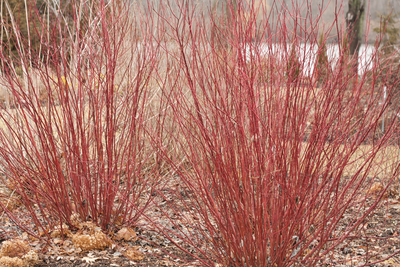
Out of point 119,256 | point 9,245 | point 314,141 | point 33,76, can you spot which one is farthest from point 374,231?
point 33,76

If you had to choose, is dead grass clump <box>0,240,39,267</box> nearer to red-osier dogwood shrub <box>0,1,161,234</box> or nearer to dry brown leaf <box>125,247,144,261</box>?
red-osier dogwood shrub <box>0,1,161,234</box>

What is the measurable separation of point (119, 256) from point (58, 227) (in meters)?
0.56

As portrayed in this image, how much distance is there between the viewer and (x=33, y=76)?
10.7 feet

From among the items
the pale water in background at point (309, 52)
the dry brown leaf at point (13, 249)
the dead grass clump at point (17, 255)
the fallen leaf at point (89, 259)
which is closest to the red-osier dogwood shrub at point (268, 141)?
the pale water in background at point (309, 52)

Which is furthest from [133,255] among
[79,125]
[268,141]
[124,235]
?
[268,141]

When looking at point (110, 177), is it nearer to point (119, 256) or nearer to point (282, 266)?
point (119, 256)

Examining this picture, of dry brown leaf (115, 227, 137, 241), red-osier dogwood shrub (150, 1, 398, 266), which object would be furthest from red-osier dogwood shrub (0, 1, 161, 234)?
red-osier dogwood shrub (150, 1, 398, 266)

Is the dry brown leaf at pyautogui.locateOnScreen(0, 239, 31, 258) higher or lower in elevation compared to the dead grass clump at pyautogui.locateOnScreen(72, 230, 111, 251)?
higher

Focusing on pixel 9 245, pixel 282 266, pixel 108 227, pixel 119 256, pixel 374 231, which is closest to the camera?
pixel 282 266

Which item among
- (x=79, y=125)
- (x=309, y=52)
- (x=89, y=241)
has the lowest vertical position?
(x=89, y=241)

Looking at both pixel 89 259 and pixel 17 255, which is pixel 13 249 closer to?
pixel 17 255

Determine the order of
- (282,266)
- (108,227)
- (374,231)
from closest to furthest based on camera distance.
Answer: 1. (282,266)
2. (108,227)
3. (374,231)

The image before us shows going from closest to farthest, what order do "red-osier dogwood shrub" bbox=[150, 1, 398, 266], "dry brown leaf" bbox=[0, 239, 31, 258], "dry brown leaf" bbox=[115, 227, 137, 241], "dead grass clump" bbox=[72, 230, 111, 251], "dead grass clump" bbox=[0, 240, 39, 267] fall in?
"red-osier dogwood shrub" bbox=[150, 1, 398, 266] < "dead grass clump" bbox=[0, 240, 39, 267] < "dry brown leaf" bbox=[0, 239, 31, 258] < "dead grass clump" bbox=[72, 230, 111, 251] < "dry brown leaf" bbox=[115, 227, 137, 241]

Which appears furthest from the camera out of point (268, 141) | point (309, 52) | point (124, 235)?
point (124, 235)
